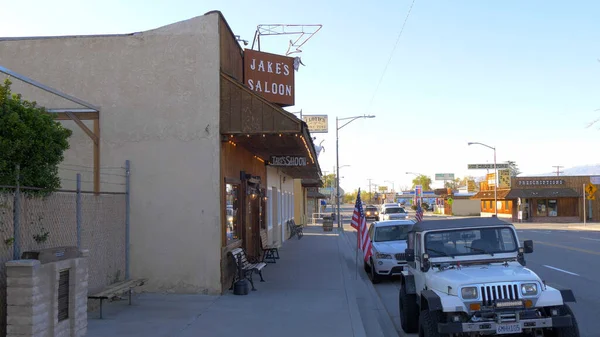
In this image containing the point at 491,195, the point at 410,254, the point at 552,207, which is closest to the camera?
the point at 410,254

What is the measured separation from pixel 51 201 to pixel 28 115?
1520 millimetres

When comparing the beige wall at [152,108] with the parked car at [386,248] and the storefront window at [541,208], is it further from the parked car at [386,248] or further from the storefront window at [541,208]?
the storefront window at [541,208]

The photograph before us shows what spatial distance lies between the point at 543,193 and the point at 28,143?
55151 millimetres

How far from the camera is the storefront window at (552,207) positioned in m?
54.8

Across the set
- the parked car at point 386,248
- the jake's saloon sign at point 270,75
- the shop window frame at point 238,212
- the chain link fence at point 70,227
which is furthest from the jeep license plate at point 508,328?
the jake's saloon sign at point 270,75

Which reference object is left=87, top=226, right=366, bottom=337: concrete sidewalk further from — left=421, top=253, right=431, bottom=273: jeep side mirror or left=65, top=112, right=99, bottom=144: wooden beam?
left=65, top=112, right=99, bottom=144: wooden beam

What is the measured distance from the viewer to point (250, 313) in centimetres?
978

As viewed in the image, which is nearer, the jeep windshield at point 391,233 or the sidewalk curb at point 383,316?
the sidewalk curb at point 383,316

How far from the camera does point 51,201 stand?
7965 millimetres

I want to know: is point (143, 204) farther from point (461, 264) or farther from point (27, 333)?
point (461, 264)

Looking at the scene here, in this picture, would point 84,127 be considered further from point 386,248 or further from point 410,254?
point 386,248

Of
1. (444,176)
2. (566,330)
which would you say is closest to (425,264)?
(566,330)

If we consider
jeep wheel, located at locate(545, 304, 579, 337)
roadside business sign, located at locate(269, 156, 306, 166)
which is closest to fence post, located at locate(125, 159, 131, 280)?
roadside business sign, located at locate(269, 156, 306, 166)

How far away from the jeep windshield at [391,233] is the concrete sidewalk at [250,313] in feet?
7.00
